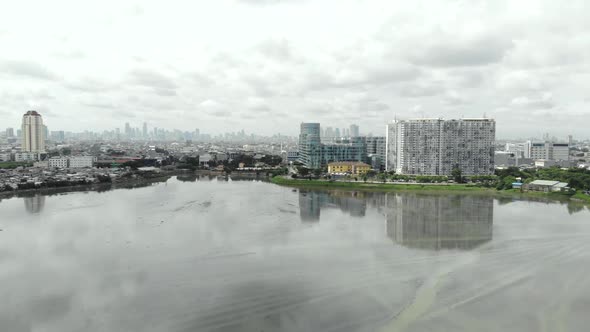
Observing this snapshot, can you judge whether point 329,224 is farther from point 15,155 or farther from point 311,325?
point 15,155

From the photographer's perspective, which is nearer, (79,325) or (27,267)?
(79,325)

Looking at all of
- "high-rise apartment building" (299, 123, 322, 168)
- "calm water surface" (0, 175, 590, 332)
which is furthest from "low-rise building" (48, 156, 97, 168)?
"calm water surface" (0, 175, 590, 332)

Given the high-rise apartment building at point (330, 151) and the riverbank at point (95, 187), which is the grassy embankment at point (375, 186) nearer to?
the high-rise apartment building at point (330, 151)

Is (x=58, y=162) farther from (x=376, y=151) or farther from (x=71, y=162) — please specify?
(x=376, y=151)

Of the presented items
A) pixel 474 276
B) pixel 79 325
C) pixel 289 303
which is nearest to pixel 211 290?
pixel 289 303

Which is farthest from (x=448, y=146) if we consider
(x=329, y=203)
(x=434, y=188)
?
(x=329, y=203)

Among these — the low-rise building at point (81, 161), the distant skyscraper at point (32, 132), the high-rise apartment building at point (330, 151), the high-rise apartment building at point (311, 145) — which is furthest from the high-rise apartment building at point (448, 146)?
the distant skyscraper at point (32, 132)

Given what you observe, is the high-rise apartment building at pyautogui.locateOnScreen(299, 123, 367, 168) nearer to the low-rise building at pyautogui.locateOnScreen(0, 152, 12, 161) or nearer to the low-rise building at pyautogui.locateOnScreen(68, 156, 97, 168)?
the low-rise building at pyautogui.locateOnScreen(68, 156, 97, 168)
